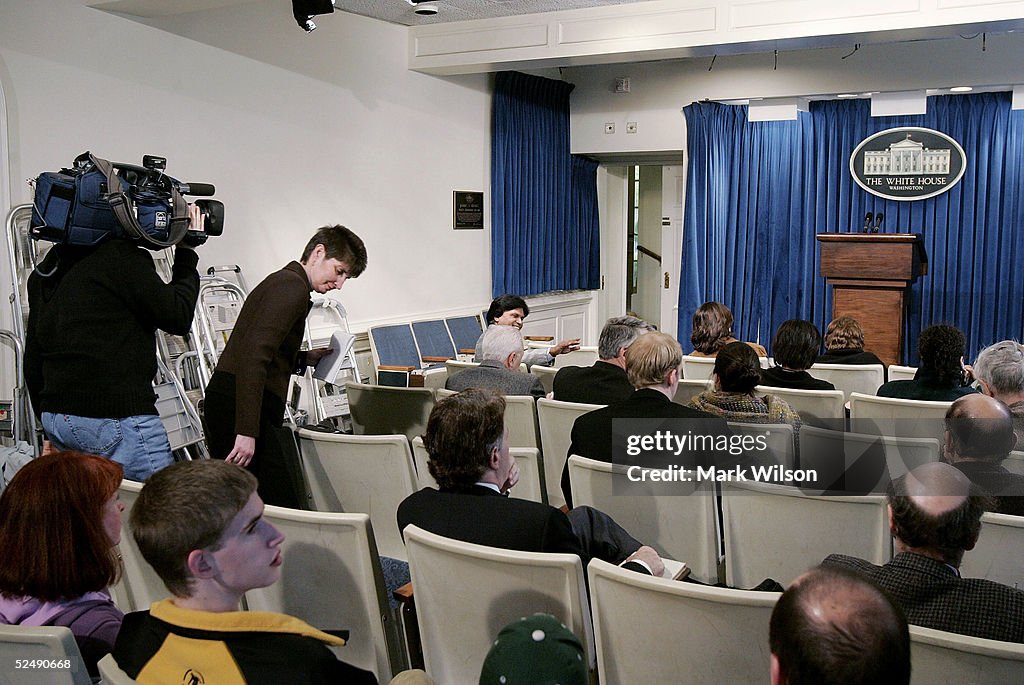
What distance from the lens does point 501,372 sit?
422cm

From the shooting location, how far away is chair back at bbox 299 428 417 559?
312cm

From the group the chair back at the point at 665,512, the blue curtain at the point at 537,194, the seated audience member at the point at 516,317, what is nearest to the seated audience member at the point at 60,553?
the chair back at the point at 665,512

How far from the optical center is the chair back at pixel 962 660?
58.4 inches

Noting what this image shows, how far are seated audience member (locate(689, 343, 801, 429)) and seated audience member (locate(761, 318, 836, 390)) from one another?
729 mm

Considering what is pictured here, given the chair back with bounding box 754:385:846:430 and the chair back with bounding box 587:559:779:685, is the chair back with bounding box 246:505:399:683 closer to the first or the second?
the chair back with bounding box 587:559:779:685

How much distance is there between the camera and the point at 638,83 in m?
9.18

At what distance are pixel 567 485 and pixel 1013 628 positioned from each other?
1.83 m

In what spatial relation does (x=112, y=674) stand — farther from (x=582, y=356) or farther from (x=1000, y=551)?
(x=582, y=356)

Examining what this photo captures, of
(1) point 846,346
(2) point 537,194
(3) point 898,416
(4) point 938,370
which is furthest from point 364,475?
(2) point 537,194

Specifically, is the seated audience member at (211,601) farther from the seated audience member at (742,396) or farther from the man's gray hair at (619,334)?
the man's gray hair at (619,334)

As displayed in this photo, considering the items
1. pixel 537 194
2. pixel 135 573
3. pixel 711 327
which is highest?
pixel 537 194

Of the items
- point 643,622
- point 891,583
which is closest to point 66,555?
point 643,622

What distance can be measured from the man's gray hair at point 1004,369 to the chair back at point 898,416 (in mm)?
315

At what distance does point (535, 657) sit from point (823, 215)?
809 centimetres
